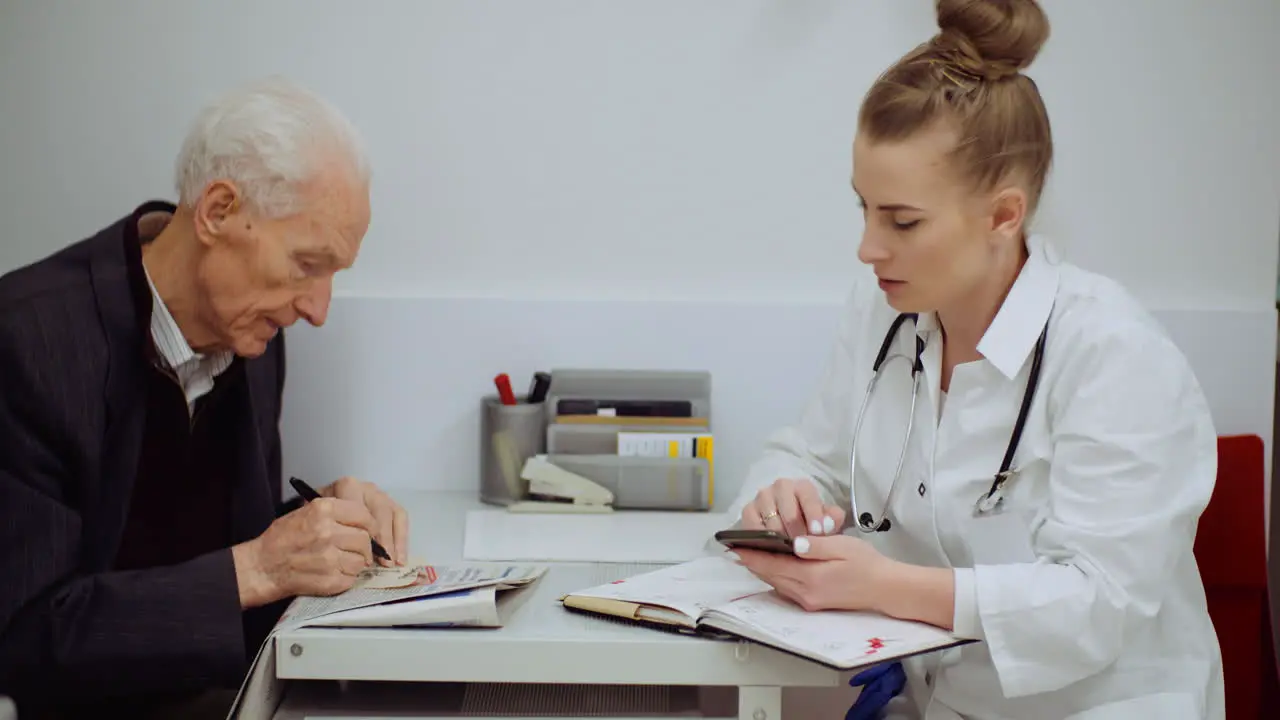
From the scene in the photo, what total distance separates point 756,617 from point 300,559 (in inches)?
19.9

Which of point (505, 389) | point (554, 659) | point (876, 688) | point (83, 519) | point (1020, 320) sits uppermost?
point (1020, 320)

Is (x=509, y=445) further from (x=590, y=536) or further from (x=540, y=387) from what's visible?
(x=590, y=536)

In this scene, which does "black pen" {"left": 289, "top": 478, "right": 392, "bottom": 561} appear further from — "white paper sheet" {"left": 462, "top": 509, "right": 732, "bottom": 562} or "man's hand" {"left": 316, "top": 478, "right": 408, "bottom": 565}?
"white paper sheet" {"left": 462, "top": 509, "right": 732, "bottom": 562}

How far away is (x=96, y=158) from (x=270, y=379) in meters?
0.52

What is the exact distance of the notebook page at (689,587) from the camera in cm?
132

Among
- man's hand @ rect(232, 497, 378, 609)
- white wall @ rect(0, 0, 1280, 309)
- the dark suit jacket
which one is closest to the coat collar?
white wall @ rect(0, 0, 1280, 309)

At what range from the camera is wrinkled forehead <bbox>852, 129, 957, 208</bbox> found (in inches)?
53.4

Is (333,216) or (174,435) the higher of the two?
(333,216)

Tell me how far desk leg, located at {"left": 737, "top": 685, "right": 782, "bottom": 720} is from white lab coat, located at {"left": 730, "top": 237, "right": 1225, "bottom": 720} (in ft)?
0.68

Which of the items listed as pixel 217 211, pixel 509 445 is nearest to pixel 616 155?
pixel 509 445

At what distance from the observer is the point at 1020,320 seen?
1.41 meters

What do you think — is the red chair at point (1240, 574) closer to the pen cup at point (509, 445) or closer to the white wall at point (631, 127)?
the white wall at point (631, 127)

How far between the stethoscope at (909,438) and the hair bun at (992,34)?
30 centimetres

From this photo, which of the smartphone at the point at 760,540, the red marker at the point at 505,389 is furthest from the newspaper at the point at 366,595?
the red marker at the point at 505,389
